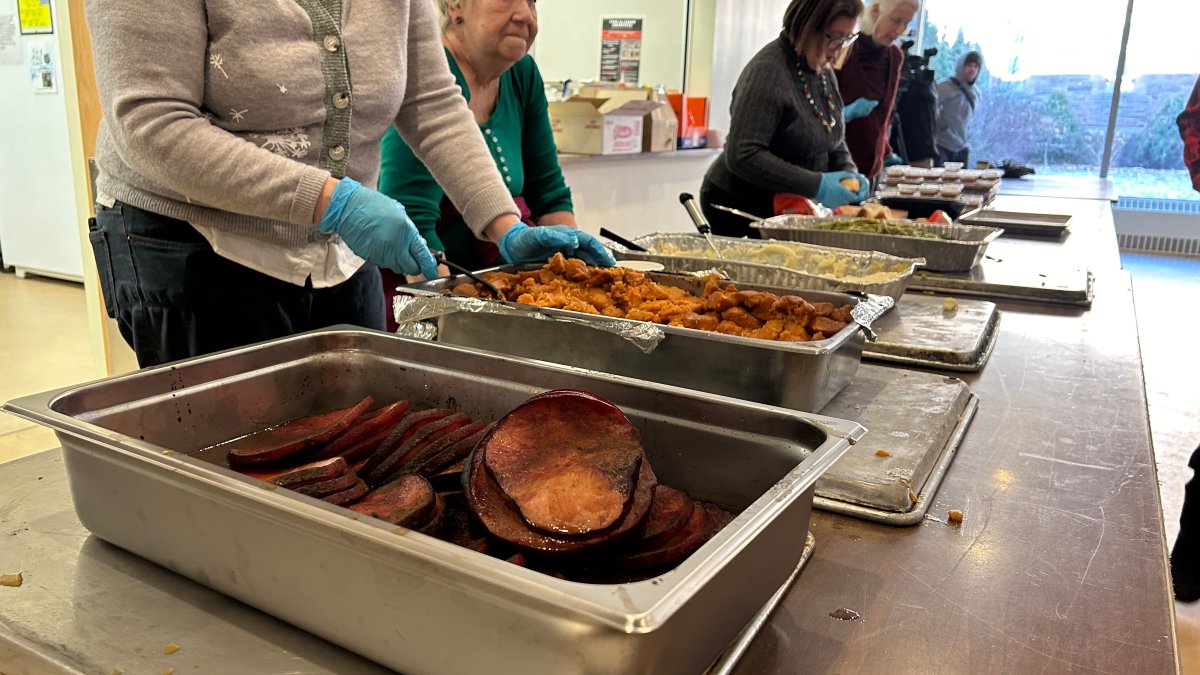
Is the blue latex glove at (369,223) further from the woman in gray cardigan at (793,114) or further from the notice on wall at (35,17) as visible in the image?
the notice on wall at (35,17)

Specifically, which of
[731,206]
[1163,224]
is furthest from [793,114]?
[1163,224]

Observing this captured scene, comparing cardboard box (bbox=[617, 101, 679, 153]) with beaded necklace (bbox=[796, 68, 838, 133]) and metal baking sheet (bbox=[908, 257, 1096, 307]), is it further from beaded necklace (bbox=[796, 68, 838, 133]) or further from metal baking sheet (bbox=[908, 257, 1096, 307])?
metal baking sheet (bbox=[908, 257, 1096, 307])

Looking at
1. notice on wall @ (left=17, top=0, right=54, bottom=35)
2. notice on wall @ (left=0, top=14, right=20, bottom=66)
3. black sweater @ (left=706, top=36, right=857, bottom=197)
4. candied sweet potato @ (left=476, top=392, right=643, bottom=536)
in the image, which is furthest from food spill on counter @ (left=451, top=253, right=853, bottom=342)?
notice on wall @ (left=0, top=14, right=20, bottom=66)

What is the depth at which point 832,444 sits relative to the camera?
0.66 metres

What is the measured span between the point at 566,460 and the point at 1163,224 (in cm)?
905

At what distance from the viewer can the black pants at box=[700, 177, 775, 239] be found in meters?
3.05

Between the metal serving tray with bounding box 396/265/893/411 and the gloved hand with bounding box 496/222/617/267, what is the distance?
0.83ft

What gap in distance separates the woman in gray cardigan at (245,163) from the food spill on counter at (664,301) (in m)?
0.13

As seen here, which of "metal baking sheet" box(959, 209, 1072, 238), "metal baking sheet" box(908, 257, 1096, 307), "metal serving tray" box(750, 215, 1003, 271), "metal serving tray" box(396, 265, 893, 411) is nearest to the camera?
"metal serving tray" box(396, 265, 893, 411)

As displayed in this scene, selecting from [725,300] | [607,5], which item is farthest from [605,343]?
[607,5]

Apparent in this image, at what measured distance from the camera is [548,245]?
5.02 ft

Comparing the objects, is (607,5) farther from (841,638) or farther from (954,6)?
(841,638)

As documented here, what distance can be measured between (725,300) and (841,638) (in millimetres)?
679

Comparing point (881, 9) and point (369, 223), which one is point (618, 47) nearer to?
point (881, 9)
